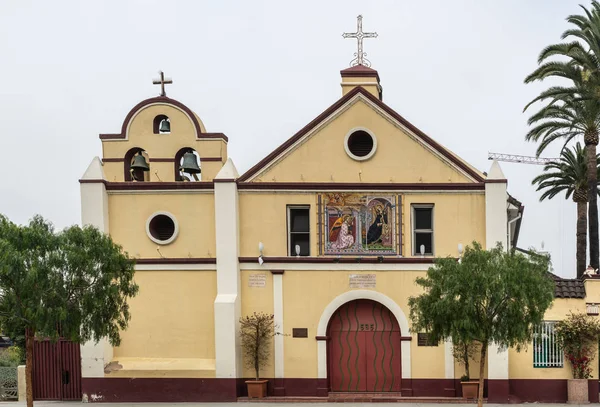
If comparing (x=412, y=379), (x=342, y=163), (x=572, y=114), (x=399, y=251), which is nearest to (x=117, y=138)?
(x=342, y=163)

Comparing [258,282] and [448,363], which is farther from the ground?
[258,282]

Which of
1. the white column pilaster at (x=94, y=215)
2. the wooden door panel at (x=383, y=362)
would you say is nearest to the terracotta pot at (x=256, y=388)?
the wooden door panel at (x=383, y=362)

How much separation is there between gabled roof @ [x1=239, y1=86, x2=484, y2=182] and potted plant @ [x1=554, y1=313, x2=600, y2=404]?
5.10 metres

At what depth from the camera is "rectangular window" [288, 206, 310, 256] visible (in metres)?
24.3

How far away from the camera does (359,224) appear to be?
24000mm

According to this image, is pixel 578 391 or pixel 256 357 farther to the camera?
pixel 256 357

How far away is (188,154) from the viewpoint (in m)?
25.2

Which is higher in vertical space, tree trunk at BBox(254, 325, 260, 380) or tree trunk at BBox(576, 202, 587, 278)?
tree trunk at BBox(576, 202, 587, 278)

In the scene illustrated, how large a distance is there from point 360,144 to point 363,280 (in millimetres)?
4205

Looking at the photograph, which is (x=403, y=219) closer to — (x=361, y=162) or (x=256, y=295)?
(x=361, y=162)

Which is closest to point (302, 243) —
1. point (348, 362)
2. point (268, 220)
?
point (268, 220)

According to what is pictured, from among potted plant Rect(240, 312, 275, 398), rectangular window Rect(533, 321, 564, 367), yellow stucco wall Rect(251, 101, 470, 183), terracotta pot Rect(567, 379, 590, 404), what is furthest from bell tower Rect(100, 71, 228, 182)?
terracotta pot Rect(567, 379, 590, 404)

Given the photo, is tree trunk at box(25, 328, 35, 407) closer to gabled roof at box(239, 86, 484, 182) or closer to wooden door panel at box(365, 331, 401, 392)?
gabled roof at box(239, 86, 484, 182)

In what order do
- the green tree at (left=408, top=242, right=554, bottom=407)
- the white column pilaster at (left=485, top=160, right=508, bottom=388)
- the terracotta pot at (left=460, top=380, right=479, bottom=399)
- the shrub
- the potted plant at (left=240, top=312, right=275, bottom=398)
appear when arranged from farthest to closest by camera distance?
the potted plant at (left=240, top=312, right=275, bottom=398) < the white column pilaster at (left=485, top=160, right=508, bottom=388) < the terracotta pot at (left=460, top=380, right=479, bottom=399) < the shrub < the green tree at (left=408, top=242, right=554, bottom=407)
